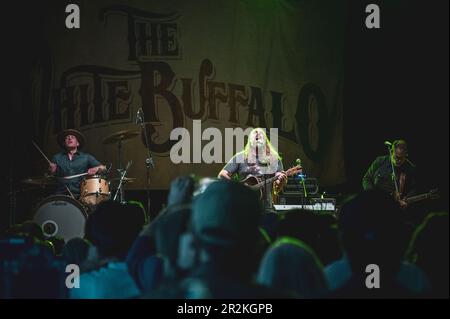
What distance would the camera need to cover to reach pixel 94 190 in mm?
10281

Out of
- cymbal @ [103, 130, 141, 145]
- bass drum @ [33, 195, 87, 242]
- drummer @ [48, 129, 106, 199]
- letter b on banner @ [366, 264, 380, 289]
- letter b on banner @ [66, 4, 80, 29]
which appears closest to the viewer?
letter b on banner @ [366, 264, 380, 289]

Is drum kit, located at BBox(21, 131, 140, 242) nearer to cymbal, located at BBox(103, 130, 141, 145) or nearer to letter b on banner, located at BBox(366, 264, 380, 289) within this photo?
cymbal, located at BBox(103, 130, 141, 145)

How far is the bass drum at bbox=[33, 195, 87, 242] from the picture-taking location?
998cm

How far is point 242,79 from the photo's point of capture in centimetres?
1212

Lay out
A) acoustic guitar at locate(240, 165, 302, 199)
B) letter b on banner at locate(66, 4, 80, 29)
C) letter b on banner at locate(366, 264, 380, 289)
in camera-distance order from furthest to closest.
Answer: letter b on banner at locate(66, 4, 80, 29)
acoustic guitar at locate(240, 165, 302, 199)
letter b on banner at locate(366, 264, 380, 289)

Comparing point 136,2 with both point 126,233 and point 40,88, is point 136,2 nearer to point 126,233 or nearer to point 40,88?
point 40,88

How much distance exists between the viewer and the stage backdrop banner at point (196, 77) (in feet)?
39.2

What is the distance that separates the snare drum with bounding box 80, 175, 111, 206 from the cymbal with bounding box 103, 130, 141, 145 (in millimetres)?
819

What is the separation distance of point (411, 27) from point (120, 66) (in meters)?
5.40

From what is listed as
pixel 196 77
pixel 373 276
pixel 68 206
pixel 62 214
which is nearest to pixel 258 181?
pixel 196 77

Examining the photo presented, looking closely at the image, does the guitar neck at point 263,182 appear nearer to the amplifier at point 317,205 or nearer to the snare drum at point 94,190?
the amplifier at point 317,205

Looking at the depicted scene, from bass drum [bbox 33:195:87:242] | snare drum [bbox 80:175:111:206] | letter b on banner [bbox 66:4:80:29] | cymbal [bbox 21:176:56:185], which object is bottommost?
bass drum [bbox 33:195:87:242]

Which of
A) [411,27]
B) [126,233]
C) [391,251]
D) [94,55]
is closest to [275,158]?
[411,27]

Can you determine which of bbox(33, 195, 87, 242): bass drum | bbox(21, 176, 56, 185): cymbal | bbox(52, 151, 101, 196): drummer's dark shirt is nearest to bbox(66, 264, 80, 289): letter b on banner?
bbox(33, 195, 87, 242): bass drum
